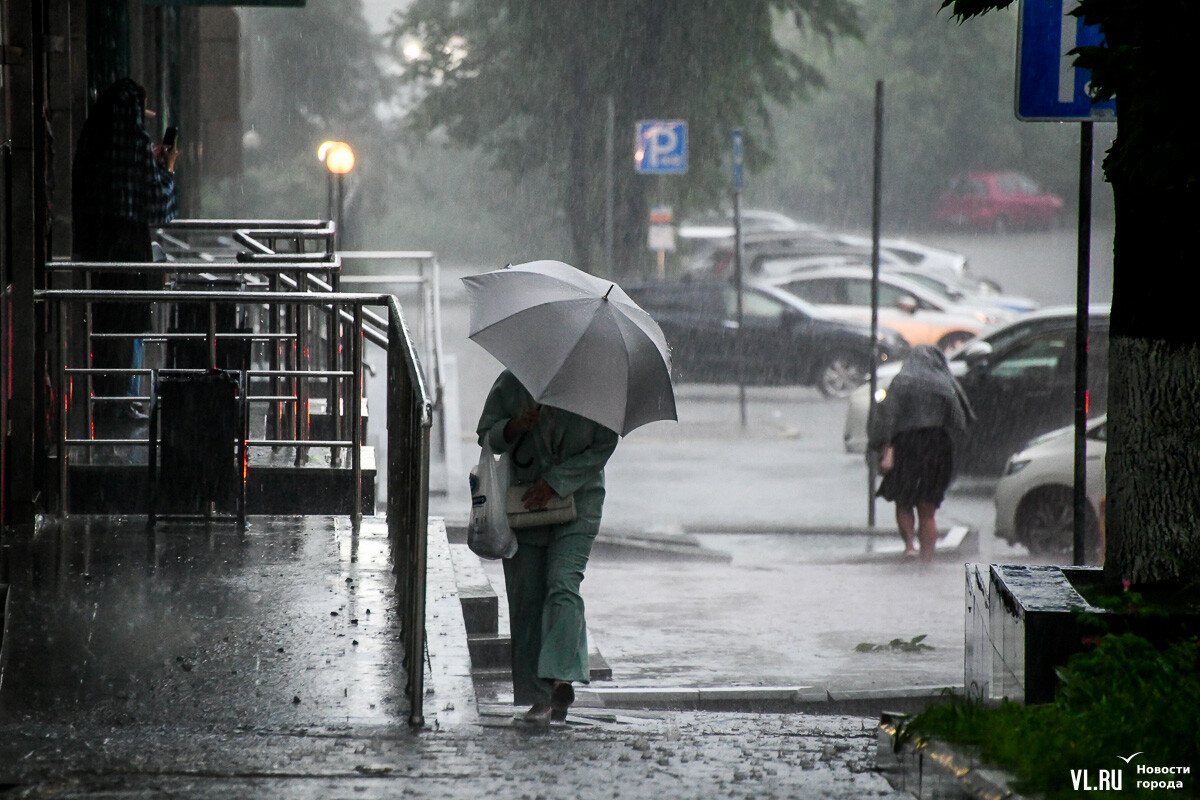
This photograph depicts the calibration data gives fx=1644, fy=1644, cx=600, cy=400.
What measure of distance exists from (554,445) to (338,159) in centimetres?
1002

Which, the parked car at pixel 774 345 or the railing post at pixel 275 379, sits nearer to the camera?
the railing post at pixel 275 379

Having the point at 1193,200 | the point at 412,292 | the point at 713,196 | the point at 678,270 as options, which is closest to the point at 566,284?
the point at 1193,200

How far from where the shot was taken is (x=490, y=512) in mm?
5711

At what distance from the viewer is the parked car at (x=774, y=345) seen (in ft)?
72.2

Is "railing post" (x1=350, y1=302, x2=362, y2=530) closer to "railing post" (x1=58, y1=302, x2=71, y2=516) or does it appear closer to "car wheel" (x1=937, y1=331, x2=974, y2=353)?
"railing post" (x1=58, y1=302, x2=71, y2=516)

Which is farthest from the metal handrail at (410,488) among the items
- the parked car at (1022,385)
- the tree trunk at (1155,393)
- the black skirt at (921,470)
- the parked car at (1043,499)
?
the parked car at (1022,385)

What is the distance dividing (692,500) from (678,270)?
20.8 m

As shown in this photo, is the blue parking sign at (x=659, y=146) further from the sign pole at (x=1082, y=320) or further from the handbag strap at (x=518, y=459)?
the handbag strap at (x=518, y=459)

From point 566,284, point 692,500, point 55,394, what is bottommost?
point 692,500

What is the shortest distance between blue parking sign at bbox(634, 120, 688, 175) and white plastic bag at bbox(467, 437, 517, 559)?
17.9 m

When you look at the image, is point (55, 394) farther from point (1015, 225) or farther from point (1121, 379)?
point (1015, 225)

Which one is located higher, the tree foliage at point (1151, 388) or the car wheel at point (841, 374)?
the tree foliage at point (1151, 388)

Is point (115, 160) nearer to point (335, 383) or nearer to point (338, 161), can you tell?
point (335, 383)

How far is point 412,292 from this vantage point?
43438 mm
